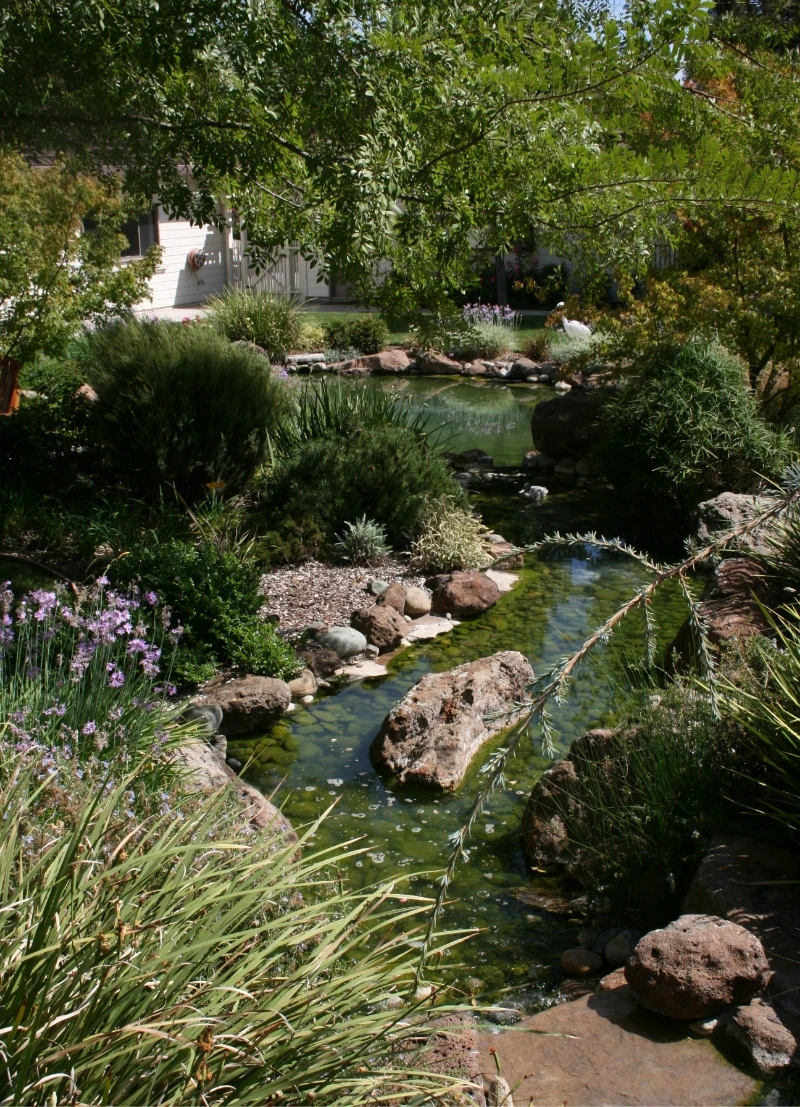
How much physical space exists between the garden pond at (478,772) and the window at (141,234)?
16.7m

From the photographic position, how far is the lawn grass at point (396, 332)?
75.9ft

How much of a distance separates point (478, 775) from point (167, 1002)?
3.86 metres

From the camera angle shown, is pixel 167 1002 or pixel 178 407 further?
pixel 178 407

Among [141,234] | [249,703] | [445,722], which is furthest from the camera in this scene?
[141,234]

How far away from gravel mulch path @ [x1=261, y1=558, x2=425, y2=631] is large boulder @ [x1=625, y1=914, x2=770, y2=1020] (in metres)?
4.75

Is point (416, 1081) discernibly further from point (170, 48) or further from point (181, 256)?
point (181, 256)

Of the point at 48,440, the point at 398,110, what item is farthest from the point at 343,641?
the point at 48,440

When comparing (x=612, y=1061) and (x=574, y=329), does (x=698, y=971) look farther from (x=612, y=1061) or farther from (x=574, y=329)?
(x=574, y=329)

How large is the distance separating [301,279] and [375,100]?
81.7 ft

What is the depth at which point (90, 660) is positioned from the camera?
4.50 m

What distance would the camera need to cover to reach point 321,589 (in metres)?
8.62

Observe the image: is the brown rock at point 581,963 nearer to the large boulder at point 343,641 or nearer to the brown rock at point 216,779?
the brown rock at point 216,779

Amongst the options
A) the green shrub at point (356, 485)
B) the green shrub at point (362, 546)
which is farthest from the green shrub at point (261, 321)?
the green shrub at point (362, 546)

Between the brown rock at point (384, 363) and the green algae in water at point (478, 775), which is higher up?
the green algae in water at point (478, 775)
